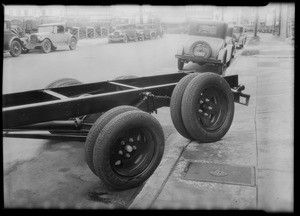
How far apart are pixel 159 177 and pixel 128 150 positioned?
19.0 inches

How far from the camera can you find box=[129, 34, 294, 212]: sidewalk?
3.06 metres

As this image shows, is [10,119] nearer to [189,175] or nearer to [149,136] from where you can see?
[149,136]

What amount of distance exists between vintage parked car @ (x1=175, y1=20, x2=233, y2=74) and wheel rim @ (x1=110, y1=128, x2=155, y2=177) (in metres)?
8.45

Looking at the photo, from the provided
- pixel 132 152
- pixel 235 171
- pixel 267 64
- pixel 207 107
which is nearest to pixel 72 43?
pixel 267 64

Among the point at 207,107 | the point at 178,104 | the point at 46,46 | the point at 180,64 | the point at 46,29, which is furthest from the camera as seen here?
the point at 46,29

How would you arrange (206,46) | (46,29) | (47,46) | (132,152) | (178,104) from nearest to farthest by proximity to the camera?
(132,152)
(178,104)
(206,46)
(47,46)
(46,29)

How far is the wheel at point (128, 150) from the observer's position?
3.16 m

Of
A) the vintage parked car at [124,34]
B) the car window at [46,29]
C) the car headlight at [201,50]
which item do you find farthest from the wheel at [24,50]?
the vintage parked car at [124,34]

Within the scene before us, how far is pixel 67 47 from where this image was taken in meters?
21.8

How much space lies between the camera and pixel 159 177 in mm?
3588

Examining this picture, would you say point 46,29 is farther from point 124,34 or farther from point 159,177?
point 159,177

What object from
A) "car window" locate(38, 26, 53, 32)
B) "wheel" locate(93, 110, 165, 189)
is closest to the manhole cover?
"wheel" locate(93, 110, 165, 189)
